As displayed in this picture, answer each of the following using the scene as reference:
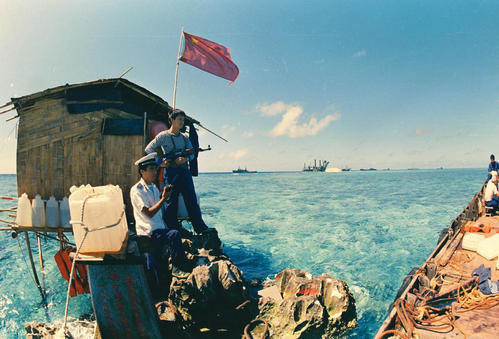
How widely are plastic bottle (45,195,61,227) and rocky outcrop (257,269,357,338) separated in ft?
20.7

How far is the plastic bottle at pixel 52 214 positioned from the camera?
6.55 meters

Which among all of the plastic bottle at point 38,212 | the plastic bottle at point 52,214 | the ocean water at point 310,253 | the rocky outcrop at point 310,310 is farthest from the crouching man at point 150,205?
the plastic bottle at point 38,212

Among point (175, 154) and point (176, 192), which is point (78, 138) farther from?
point (176, 192)

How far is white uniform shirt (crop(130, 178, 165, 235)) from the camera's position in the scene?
12.2 feet

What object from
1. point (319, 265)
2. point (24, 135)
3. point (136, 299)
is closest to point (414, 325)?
point (136, 299)

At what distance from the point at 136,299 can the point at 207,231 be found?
3.48 meters

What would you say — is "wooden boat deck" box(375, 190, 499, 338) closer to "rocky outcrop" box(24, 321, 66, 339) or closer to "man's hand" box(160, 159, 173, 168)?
"man's hand" box(160, 159, 173, 168)

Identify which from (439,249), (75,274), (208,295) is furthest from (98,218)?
(439,249)

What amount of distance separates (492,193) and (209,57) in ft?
46.0

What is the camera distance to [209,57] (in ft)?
28.9

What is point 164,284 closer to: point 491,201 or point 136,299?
point 136,299

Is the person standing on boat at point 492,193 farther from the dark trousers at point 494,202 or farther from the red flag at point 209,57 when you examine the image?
the red flag at point 209,57

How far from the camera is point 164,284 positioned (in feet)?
18.3

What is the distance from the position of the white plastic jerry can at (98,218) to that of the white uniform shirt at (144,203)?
65 centimetres
